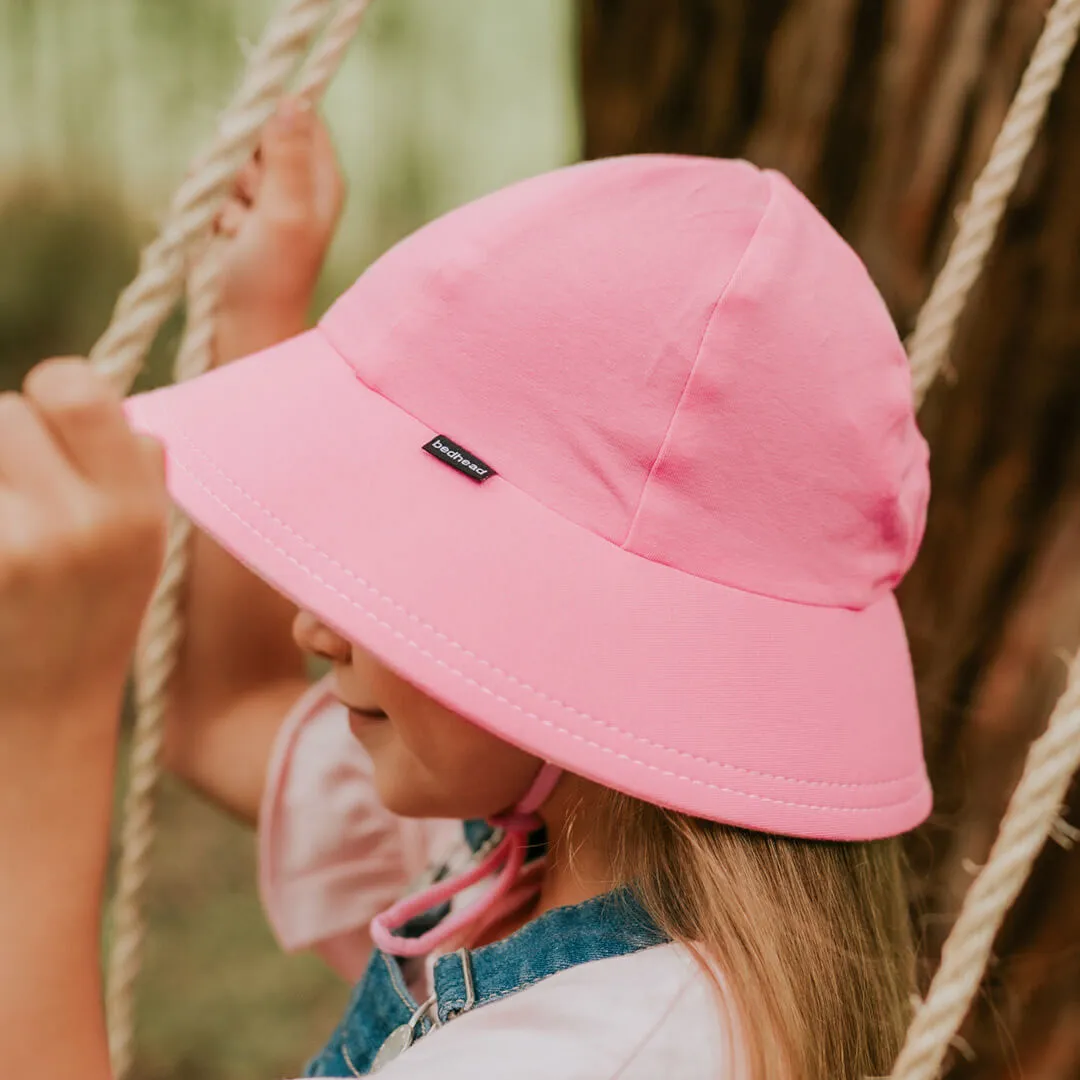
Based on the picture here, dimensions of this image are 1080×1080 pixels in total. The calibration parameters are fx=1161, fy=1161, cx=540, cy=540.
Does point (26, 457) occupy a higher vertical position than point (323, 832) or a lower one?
higher

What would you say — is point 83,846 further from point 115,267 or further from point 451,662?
point 115,267

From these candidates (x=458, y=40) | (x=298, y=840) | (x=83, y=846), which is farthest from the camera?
(x=458, y=40)

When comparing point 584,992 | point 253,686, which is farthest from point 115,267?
point 584,992

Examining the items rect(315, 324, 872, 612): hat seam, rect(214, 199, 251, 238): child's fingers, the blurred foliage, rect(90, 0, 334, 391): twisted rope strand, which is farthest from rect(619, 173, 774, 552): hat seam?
the blurred foliage

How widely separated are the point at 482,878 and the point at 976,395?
1.53 ft

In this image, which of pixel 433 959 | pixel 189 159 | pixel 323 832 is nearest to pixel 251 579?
pixel 323 832

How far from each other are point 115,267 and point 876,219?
2133mm

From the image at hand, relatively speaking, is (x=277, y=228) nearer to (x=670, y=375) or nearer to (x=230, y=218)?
(x=230, y=218)

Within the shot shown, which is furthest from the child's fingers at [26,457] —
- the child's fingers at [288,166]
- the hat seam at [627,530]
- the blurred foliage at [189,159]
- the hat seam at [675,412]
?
the blurred foliage at [189,159]

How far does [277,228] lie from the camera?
717mm

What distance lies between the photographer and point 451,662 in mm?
464

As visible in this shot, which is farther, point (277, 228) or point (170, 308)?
point (277, 228)

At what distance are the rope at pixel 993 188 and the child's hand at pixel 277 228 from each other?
0.37 meters

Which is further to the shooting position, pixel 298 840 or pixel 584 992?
pixel 298 840
